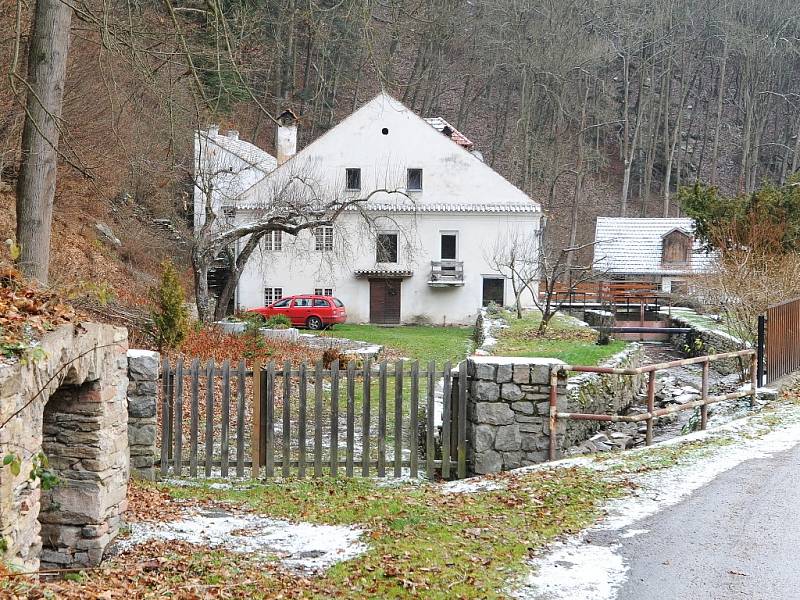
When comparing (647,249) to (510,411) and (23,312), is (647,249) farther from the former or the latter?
(23,312)

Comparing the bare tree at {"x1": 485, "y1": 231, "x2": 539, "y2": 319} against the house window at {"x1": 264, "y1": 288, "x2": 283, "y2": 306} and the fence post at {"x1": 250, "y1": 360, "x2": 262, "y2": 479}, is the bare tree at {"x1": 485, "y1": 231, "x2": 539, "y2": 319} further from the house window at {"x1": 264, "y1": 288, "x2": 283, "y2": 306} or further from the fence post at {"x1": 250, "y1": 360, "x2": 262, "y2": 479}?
the fence post at {"x1": 250, "y1": 360, "x2": 262, "y2": 479}

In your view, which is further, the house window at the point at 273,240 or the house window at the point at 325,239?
the house window at the point at 325,239

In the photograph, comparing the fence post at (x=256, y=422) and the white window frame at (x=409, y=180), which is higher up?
the white window frame at (x=409, y=180)

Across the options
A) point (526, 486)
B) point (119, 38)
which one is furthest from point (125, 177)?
point (526, 486)

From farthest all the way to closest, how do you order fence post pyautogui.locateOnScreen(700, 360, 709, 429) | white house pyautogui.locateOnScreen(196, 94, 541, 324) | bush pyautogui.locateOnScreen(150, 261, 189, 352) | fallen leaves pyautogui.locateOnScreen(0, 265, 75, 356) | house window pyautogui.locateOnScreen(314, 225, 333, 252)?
house window pyautogui.locateOnScreen(314, 225, 333, 252), white house pyautogui.locateOnScreen(196, 94, 541, 324), bush pyautogui.locateOnScreen(150, 261, 189, 352), fence post pyautogui.locateOnScreen(700, 360, 709, 429), fallen leaves pyautogui.locateOnScreen(0, 265, 75, 356)

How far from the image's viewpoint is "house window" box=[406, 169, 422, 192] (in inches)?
1508

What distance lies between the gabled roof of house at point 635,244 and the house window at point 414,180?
37.3ft

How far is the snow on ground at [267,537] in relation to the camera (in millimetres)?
6988

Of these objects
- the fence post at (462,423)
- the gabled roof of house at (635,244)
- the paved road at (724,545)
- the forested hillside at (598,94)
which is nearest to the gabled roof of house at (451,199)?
the forested hillside at (598,94)

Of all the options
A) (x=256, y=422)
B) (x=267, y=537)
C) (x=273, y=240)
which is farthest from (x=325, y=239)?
(x=267, y=537)

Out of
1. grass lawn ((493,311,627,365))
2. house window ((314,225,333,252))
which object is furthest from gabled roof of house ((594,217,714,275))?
grass lawn ((493,311,627,365))

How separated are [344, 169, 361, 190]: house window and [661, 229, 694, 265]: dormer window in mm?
17167

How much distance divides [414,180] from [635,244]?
1476 centimetres

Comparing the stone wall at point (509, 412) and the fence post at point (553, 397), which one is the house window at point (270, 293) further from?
the fence post at point (553, 397)
